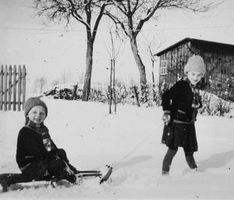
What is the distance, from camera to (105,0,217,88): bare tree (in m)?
2.98

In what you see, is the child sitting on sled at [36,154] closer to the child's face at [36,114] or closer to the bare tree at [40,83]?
the child's face at [36,114]

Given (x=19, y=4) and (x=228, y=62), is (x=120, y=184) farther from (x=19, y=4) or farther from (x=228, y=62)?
(x=228, y=62)

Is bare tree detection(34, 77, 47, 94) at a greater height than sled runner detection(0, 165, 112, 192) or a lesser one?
greater

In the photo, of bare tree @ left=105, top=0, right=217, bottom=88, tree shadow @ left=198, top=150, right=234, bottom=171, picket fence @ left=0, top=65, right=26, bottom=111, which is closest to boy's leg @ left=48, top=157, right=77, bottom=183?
tree shadow @ left=198, top=150, right=234, bottom=171

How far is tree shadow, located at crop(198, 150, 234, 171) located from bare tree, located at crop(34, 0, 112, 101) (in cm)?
153

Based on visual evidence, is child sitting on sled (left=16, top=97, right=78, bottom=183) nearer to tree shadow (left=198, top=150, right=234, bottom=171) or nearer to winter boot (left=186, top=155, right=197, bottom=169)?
winter boot (left=186, top=155, right=197, bottom=169)

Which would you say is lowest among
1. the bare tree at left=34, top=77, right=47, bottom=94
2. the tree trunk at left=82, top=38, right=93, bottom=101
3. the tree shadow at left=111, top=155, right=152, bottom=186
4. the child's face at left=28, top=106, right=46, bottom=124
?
the tree shadow at left=111, top=155, right=152, bottom=186

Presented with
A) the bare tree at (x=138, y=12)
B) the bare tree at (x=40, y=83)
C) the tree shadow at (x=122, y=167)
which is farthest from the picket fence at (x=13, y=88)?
the tree shadow at (x=122, y=167)

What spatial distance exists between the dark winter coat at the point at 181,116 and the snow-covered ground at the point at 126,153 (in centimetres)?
24

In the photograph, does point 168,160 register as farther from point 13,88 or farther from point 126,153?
point 13,88

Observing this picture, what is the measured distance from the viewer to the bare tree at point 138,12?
9.79 feet

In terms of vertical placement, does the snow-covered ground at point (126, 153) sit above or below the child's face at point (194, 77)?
below

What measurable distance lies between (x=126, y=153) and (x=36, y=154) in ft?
3.09

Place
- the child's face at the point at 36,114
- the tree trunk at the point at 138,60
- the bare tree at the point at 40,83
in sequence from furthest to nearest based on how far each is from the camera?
the tree trunk at the point at 138,60
the bare tree at the point at 40,83
the child's face at the point at 36,114
